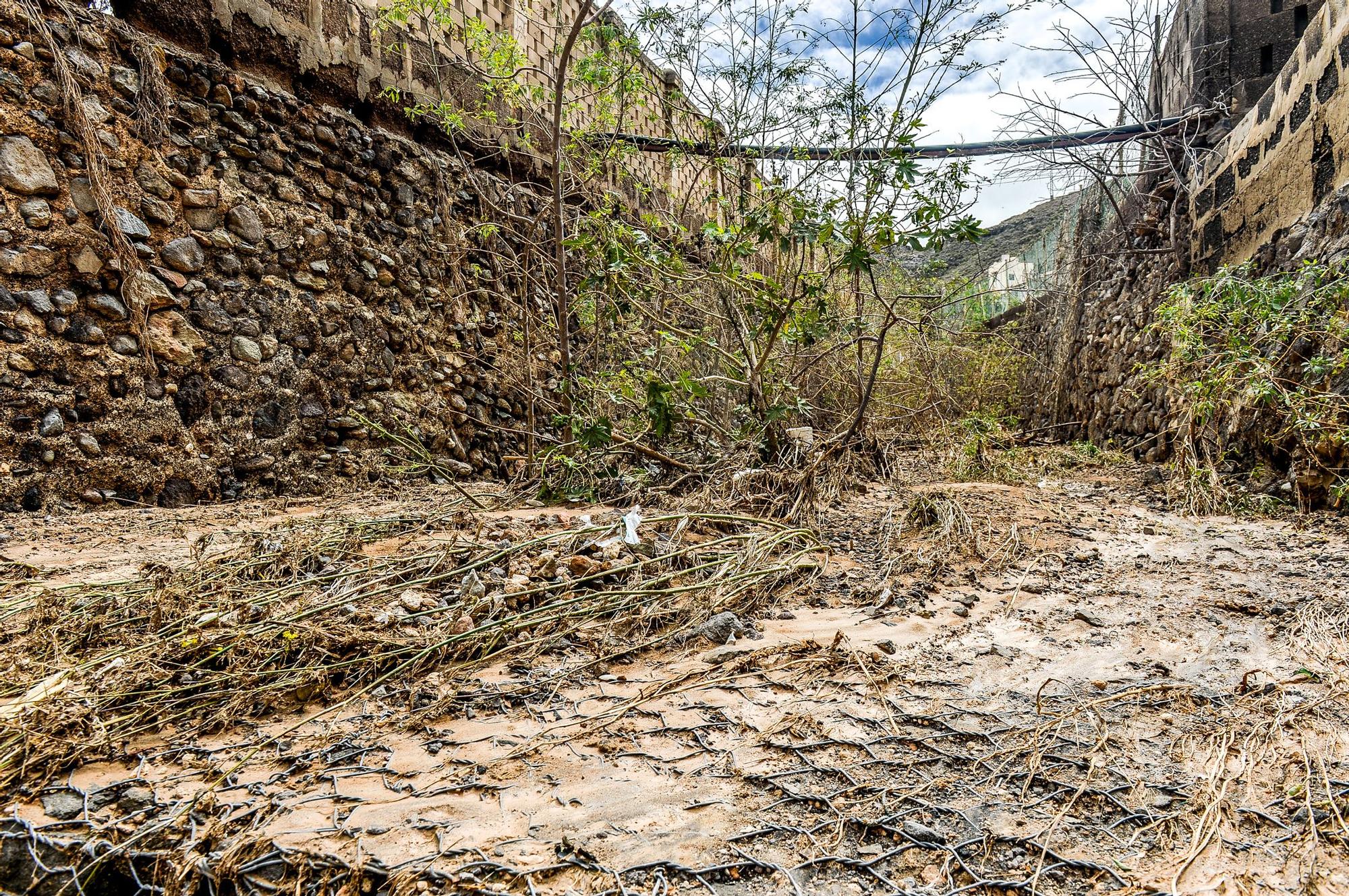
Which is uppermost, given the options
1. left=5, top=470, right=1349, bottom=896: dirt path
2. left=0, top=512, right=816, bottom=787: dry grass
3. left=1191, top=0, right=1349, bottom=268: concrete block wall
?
left=1191, top=0, right=1349, bottom=268: concrete block wall

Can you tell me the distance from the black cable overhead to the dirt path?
3.38 meters

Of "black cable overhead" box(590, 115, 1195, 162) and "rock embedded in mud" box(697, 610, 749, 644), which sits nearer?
"rock embedded in mud" box(697, 610, 749, 644)

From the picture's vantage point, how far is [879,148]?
4.62m

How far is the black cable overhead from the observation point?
5.02 metres

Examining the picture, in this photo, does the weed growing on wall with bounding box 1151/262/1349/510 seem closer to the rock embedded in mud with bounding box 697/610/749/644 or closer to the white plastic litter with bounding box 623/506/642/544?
the rock embedded in mud with bounding box 697/610/749/644

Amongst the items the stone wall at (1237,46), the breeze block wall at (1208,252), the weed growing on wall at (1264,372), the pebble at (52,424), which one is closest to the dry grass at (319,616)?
the pebble at (52,424)

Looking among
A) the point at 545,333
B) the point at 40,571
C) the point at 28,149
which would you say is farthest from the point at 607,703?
the point at 545,333

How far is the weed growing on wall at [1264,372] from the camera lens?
343cm

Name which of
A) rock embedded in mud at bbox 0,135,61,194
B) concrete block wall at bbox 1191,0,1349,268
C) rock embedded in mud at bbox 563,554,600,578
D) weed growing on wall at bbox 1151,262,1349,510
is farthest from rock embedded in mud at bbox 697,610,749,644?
concrete block wall at bbox 1191,0,1349,268

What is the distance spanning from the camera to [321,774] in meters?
1.47

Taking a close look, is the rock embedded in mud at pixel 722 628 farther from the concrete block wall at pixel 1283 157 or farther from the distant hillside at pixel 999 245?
the distant hillside at pixel 999 245

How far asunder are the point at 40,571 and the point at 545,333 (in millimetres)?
3752

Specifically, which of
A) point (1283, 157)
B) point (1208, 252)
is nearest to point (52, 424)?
point (1283, 157)

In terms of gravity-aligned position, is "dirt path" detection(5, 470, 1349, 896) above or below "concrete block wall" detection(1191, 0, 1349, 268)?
below
